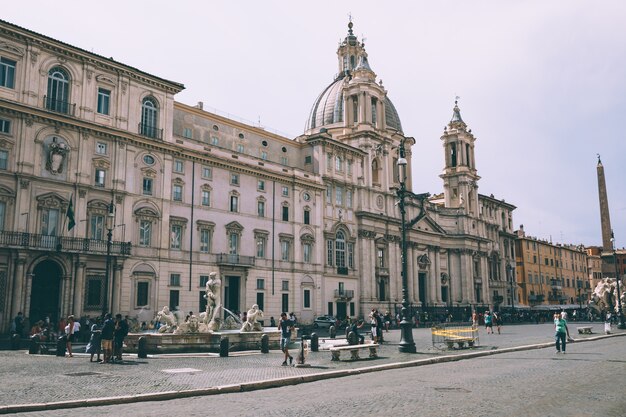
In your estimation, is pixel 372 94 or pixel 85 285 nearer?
pixel 85 285

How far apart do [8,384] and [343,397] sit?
863 centimetres

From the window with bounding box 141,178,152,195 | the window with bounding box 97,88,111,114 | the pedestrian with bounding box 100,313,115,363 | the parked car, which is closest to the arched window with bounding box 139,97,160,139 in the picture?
the window with bounding box 97,88,111,114

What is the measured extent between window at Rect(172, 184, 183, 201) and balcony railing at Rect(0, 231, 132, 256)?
5701 millimetres

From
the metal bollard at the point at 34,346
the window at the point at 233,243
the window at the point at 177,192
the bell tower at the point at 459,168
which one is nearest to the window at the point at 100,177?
the window at the point at 177,192

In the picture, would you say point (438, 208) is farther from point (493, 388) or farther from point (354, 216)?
point (493, 388)

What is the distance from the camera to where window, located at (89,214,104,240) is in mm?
37000

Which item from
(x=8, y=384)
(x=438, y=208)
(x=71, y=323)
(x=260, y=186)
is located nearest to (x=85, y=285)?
(x=71, y=323)

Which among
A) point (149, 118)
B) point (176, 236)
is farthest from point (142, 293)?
point (149, 118)

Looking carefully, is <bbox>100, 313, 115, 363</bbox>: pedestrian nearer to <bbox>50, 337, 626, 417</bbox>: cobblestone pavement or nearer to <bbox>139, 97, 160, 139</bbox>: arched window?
<bbox>50, 337, 626, 417</bbox>: cobblestone pavement

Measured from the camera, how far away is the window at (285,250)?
167ft

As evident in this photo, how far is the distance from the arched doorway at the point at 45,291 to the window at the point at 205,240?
11.4 m

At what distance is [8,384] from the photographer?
14.7 meters

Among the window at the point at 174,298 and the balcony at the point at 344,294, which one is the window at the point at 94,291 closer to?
the window at the point at 174,298

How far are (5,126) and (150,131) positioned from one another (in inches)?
390
